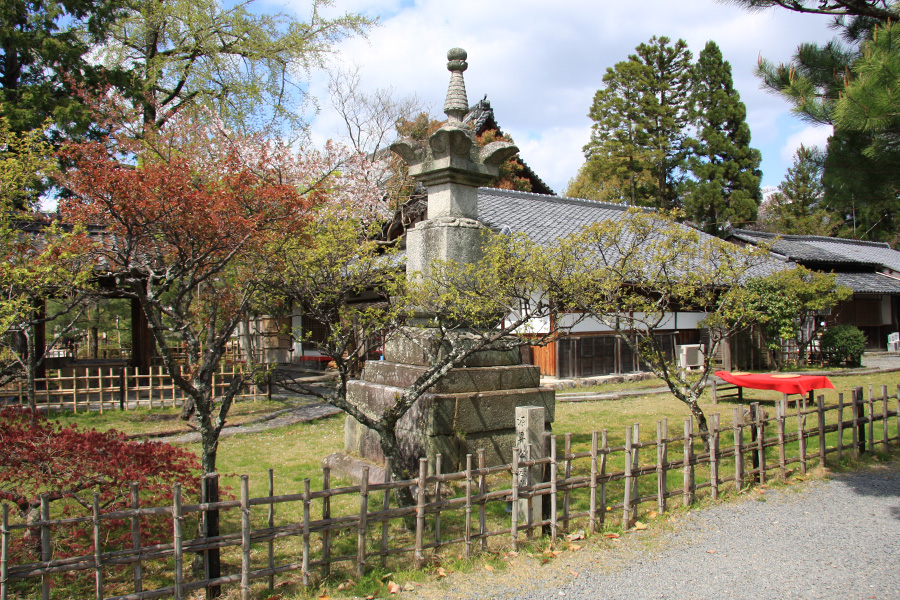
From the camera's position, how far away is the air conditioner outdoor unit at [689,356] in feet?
55.2

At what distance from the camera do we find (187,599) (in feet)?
12.8

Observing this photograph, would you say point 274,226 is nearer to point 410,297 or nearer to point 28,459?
point 410,297

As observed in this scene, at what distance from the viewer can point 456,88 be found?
23.2 ft

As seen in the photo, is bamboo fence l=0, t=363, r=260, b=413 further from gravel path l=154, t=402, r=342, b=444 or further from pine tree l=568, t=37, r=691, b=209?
pine tree l=568, t=37, r=691, b=209

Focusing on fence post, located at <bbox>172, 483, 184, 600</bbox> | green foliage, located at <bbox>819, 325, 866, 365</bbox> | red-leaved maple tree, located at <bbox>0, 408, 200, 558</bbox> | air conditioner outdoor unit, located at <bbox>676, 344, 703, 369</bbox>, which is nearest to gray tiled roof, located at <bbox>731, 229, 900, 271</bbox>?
green foliage, located at <bbox>819, 325, 866, 365</bbox>

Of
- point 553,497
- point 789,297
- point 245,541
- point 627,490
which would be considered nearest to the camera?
point 245,541

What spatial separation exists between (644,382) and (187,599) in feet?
43.7

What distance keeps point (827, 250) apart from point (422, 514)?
26.7m

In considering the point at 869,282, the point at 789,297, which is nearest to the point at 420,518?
the point at 789,297

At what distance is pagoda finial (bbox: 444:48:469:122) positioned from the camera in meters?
7.00

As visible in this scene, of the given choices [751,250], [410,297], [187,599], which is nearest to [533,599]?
[187,599]

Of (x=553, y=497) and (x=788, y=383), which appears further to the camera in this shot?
(x=788, y=383)

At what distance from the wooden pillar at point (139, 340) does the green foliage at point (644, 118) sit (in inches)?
835

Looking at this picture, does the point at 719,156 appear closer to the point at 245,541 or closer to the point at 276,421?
the point at 276,421
